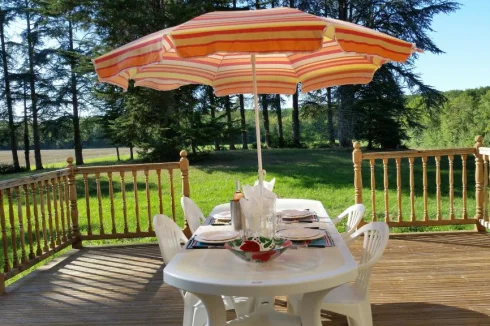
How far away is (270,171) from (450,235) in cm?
625

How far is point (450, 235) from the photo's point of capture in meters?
4.72

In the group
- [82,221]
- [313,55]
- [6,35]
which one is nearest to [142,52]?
[313,55]

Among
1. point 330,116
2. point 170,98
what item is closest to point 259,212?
point 170,98

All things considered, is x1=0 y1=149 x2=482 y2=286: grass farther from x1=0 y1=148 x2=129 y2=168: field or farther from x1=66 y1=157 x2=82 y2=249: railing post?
x1=0 y1=148 x2=129 y2=168: field

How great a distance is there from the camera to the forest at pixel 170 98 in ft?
37.8

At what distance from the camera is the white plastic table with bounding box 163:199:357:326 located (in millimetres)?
1602

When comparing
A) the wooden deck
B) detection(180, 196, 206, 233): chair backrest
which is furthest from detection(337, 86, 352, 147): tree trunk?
detection(180, 196, 206, 233): chair backrest

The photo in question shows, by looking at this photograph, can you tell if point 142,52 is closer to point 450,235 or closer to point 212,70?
point 212,70

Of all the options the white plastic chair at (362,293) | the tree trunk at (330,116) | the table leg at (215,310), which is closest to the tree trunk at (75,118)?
the tree trunk at (330,116)

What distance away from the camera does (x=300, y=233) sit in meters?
2.28

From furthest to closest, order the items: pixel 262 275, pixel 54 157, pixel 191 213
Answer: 1. pixel 54 157
2. pixel 191 213
3. pixel 262 275

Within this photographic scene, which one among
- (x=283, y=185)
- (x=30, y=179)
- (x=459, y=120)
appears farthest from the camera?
(x=459, y=120)

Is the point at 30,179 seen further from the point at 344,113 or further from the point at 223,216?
the point at 344,113

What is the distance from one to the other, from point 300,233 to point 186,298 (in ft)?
2.32
